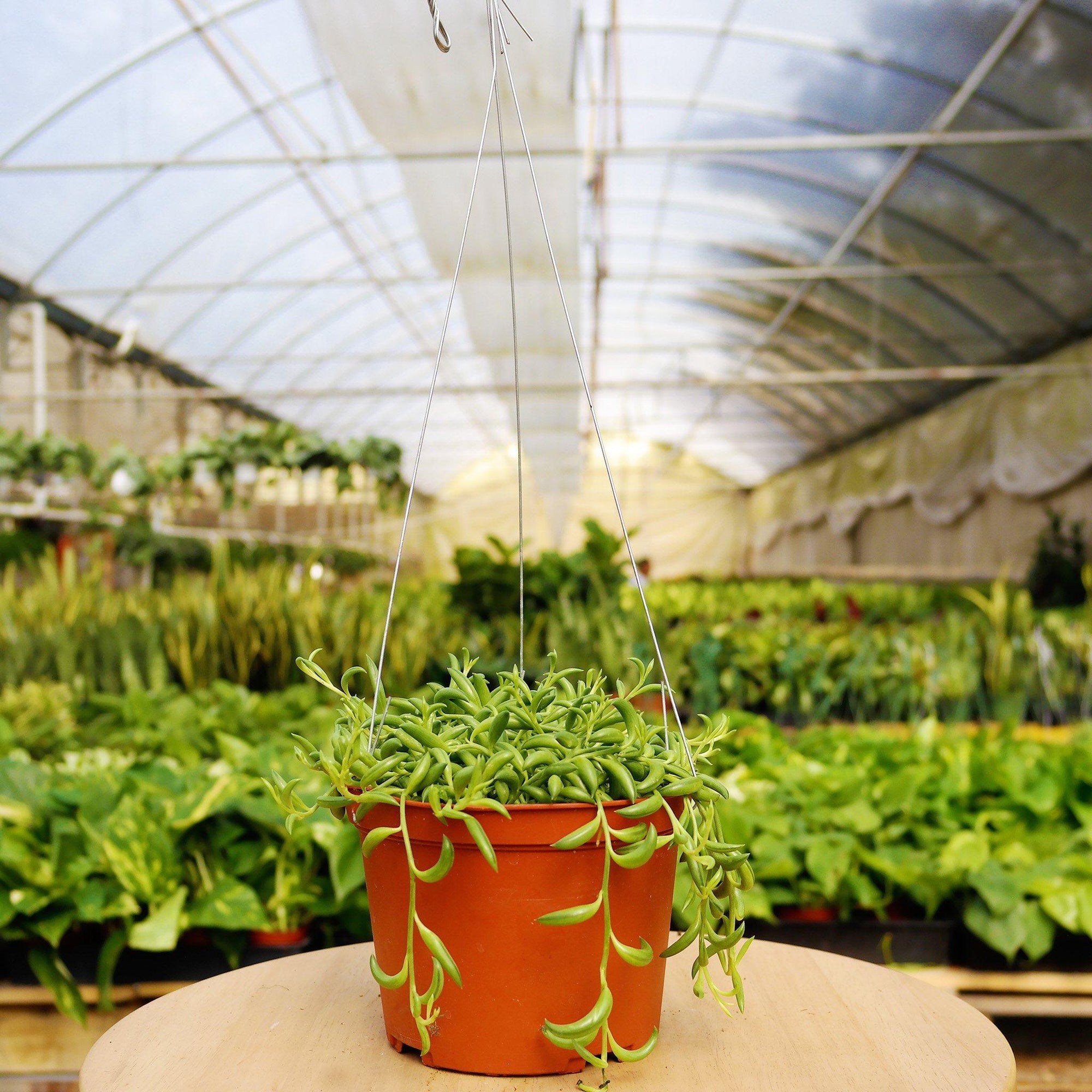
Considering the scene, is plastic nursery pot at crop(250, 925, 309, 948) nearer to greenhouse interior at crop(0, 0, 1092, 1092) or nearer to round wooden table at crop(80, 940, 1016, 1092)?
greenhouse interior at crop(0, 0, 1092, 1092)

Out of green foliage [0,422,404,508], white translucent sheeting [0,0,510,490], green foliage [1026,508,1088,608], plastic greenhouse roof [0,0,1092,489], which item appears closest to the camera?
green foliage [0,422,404,508]

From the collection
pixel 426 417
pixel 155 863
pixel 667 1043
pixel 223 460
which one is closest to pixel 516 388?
pixel 426 417

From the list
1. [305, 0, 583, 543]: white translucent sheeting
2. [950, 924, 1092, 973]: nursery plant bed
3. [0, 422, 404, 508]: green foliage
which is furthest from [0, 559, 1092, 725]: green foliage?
[950, 924, 1092, 973]: nursery plant bed

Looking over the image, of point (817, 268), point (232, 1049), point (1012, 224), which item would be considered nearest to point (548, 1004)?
point (232, 1049)

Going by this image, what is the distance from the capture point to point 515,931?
624 mm

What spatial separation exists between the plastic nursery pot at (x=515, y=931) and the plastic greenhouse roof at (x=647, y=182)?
120 inches

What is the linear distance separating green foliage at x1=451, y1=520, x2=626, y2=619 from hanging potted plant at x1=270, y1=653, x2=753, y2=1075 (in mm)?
3089

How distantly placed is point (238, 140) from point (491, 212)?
10.7 ft

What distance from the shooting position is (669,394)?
625 inches

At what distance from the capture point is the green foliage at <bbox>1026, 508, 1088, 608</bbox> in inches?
322

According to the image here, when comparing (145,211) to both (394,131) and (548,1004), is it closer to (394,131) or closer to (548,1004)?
(394,131)

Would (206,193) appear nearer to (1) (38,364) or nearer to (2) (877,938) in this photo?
(1) (38,364)

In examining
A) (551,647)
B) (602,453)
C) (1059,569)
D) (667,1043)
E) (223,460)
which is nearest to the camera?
(667,1043)

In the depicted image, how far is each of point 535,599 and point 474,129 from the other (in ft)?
6.27
